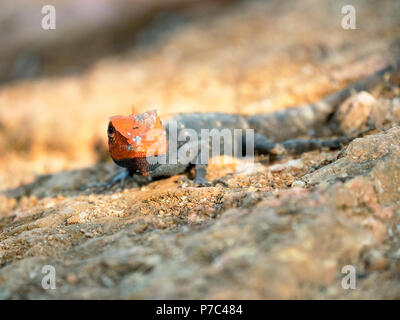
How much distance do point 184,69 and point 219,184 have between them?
5.25m

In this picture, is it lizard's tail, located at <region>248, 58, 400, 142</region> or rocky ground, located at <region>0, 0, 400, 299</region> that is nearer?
rocky ground, located at <region>0, 0, 400, 299</region>

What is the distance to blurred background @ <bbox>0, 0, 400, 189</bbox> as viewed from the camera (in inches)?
286

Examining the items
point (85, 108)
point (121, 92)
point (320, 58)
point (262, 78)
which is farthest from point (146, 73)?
point (320, 58)

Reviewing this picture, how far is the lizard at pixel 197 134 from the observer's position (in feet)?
13.8

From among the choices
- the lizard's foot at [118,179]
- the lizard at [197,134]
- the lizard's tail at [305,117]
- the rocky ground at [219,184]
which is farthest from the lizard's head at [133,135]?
the lizard's tail at [305,117]

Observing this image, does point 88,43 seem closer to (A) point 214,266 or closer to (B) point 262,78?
(B) point 262,78

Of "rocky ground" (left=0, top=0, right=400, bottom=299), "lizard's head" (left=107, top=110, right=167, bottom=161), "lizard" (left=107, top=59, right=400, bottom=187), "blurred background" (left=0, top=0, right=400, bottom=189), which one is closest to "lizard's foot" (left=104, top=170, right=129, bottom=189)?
"lizard" (left=107, top=59, right=400, bottom=187)

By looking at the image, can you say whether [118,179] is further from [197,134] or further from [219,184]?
[219,184]

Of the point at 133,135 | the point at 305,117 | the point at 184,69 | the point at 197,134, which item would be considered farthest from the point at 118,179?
the point at 184,69

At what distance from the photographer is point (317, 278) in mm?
2404

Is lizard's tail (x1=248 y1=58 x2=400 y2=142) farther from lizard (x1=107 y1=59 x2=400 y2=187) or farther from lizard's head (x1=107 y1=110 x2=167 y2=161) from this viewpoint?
lizard's head (x1=107 y1=110 x2=167 y2=161)

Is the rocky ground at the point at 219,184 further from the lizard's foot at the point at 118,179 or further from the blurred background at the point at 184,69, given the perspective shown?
the lizard's foot at the point at 118,179

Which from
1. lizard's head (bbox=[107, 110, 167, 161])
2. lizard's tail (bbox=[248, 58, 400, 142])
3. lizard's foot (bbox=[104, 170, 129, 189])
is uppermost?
lizard's tail (bbox=[248, 58, 400, 142])

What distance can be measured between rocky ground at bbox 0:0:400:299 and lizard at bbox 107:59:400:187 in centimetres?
25
